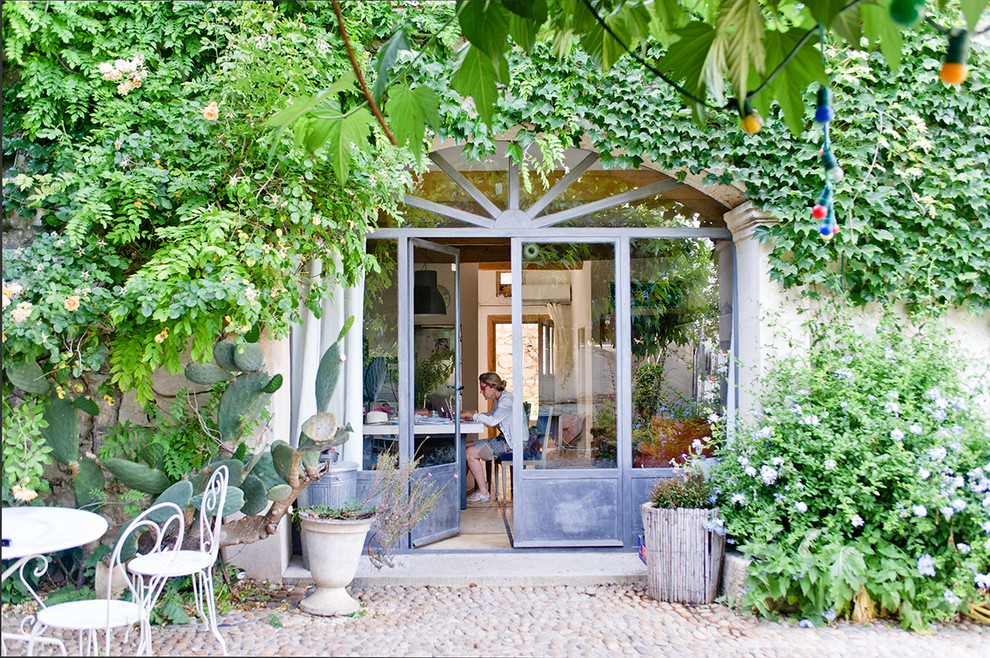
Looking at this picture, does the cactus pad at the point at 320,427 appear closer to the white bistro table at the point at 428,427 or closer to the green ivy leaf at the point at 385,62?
the white bistro table at the point at 428,427

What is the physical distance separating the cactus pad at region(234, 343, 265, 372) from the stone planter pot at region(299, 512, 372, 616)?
92cm

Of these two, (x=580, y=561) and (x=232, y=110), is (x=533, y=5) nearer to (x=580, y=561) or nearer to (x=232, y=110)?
(x=232, y=110)

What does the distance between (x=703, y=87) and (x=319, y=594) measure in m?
3.41

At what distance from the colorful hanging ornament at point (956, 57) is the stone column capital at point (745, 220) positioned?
3606 millimetres

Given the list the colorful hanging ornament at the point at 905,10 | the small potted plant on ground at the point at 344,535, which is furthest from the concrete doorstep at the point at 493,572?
the colorful hanging ornament at the point at 905,10

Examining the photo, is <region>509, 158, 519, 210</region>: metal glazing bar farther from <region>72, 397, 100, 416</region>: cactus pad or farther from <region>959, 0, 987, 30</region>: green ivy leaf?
<region>959, 0, 987, 30</region>: green ivy leaf

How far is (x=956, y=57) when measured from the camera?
1104 mm

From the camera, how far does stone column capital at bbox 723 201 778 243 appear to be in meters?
4.64

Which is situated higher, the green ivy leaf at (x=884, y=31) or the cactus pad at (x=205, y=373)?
the green ivy leaf at (x=884, y=31)

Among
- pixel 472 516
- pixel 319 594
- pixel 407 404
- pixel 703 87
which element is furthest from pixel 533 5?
pixel 472 516

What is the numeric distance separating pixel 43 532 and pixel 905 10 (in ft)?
9.85

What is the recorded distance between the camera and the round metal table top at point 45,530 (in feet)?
8.09

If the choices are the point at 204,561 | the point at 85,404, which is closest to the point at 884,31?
the point at 204,561

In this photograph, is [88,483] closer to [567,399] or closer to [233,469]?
[233,469]
